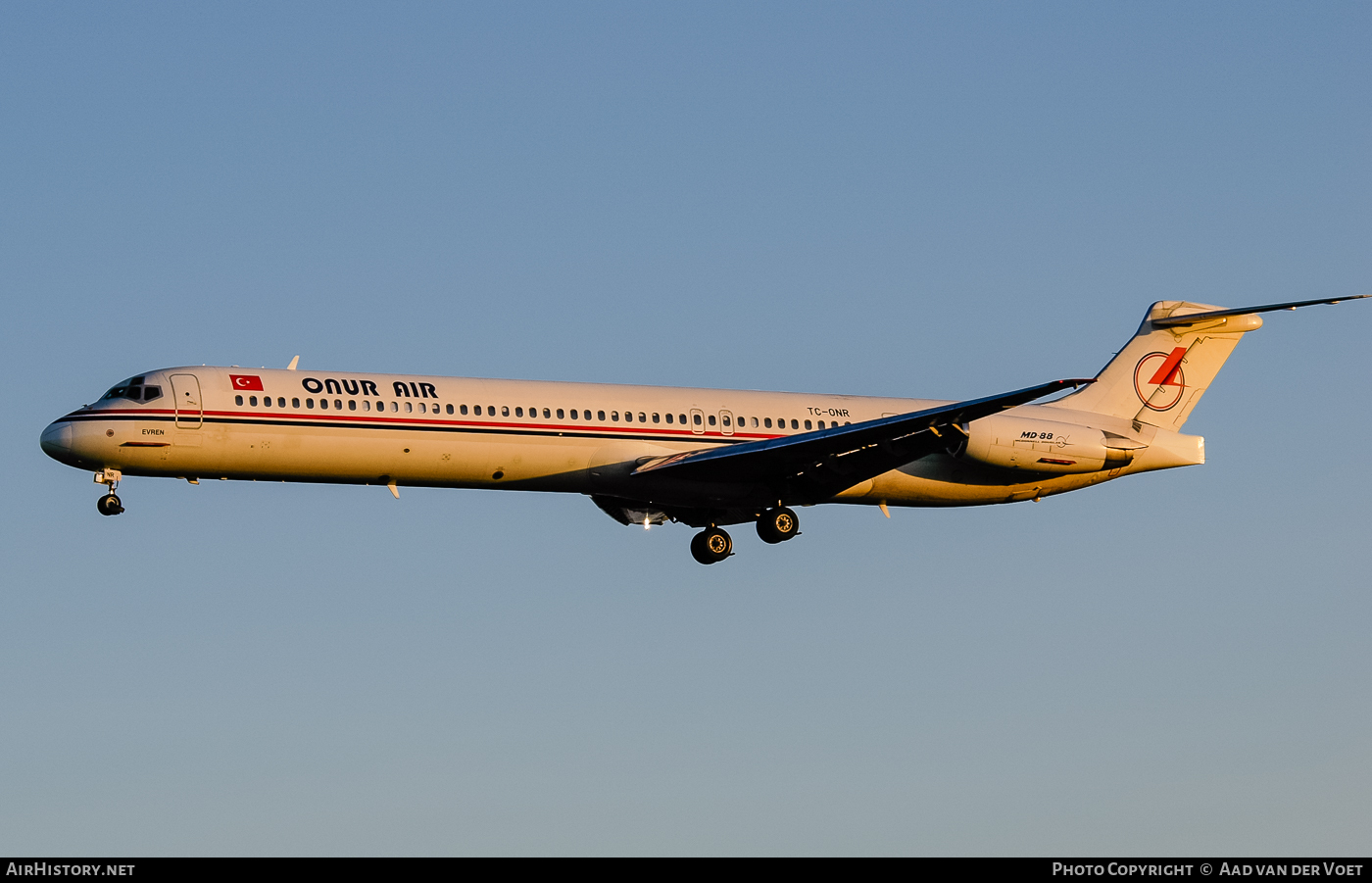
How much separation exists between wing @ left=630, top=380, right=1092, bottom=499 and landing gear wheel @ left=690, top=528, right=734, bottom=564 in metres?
2.25

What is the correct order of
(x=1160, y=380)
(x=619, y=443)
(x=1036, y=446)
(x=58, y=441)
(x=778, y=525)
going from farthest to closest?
1. (x=1160, y=380)
2. (x=1036, y=446)
3. (x=778, y=525)
4. (x=619, y=443)
5. (x=58, y=441)

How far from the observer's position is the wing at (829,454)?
112 feet

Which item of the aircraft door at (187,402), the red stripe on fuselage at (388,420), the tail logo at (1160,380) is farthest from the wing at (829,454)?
the aircraft door at (187,402)

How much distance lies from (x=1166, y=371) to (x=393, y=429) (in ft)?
58.2

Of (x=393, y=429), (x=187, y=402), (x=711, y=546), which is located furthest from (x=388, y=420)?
(x=711, y=546)

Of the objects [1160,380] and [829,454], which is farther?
[1160,380]

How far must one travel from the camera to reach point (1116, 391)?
40.9 m

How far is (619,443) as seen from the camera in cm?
3538

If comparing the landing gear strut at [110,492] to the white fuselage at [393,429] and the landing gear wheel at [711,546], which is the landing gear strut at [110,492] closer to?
the white fuselage at [393,429]

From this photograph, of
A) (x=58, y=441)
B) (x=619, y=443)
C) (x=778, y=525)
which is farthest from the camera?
(x=778, y=525)

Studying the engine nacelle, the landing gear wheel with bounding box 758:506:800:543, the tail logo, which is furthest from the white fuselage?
the tail logo

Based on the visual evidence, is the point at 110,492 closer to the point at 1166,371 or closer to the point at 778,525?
the point at 778,525

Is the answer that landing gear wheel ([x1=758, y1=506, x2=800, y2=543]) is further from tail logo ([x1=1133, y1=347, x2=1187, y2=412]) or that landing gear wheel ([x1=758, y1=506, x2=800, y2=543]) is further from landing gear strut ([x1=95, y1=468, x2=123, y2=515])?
landing gear strut ([x1=95, y1=468, x2=123, y2=515])
